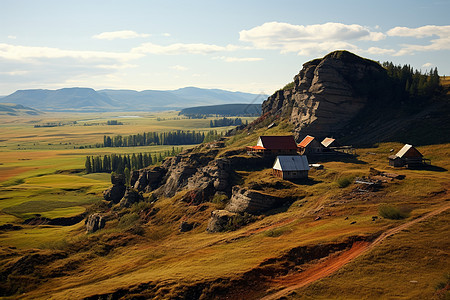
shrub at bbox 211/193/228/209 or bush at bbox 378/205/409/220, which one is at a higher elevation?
bush at bbox 378/205/409/220

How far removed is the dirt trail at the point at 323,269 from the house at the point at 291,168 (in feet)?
111

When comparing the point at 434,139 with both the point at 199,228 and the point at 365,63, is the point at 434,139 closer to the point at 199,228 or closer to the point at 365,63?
the point at 365,63

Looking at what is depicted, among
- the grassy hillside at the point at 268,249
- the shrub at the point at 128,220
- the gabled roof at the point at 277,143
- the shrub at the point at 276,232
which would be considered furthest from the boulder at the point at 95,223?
the shrub at the point at 276,232

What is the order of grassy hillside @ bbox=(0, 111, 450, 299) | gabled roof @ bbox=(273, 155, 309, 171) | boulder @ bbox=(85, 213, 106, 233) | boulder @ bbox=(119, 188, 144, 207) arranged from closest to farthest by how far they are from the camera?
grassy hillside @ bbox=(0, 111, 450, 299) < gabled roof @ bbox=(273, 155, 309, 171) < boulder @ bbox=(85, 213, 106, 233) < boulder @ bbox=(119, 188, 144, 207)

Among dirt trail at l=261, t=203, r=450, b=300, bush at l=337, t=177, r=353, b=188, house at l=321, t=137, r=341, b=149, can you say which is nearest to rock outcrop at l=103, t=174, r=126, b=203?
house at l=321, t=137, r=341, b=149

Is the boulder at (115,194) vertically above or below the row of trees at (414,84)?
below

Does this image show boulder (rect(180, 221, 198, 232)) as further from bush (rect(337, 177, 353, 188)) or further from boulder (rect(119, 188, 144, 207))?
boulder (rect(119, 188, 144, 207))

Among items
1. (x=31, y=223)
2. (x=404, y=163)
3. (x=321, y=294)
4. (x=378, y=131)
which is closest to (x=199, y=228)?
(x=321, y=294)

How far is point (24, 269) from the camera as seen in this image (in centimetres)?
5916

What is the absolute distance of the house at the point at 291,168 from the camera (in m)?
79.8

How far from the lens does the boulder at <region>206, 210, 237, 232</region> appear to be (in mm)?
66188

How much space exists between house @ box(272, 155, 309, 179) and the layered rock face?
122 feet

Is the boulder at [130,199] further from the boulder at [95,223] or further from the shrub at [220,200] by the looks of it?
the shrub at [220,200]

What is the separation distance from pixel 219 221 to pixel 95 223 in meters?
39.8
